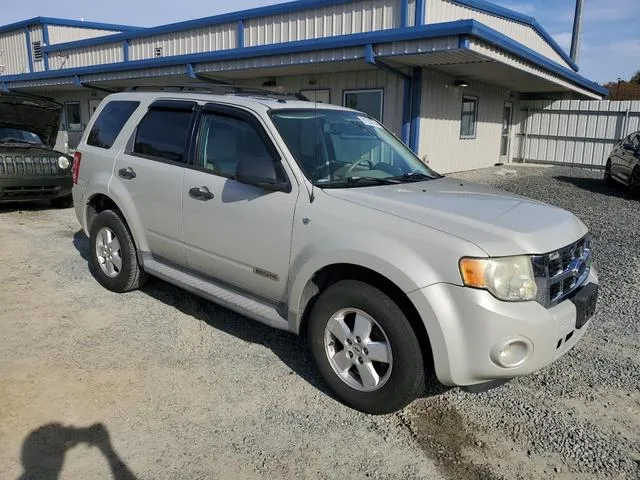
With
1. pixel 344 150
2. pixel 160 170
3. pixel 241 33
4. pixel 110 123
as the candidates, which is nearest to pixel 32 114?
pixel 110 123

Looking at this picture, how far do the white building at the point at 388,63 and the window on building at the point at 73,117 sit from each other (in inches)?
72.1

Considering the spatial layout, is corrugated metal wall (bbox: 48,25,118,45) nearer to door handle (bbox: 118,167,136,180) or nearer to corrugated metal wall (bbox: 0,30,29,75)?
corrugated metal wall (bbox: 0,30,29,75)

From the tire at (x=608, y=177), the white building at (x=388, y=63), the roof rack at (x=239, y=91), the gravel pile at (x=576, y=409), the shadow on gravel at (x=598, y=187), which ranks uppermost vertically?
the white building at (x=388, y=63)

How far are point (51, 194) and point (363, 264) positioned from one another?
26.3 feet

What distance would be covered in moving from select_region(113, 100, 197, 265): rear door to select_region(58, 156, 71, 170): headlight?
198 inches

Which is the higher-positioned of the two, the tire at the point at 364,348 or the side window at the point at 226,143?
the side window at the point at 226,143

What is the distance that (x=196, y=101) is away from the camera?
4391mm

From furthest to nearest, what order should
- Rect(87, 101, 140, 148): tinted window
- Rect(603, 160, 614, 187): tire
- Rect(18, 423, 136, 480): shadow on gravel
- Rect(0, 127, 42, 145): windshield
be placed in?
1. Rect(603, 160, 614, 187): tire
2. Rect(0, 127, 42, 145): windshield
3. Rect(87, 101, 140, 148): tinted window
4. Rect(18, 423, 136, 480): shadow on gravel

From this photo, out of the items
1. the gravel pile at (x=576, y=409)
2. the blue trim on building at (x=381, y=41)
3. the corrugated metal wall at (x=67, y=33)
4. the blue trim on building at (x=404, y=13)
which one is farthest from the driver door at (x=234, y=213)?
the corrugated metal wall at (x=67, y=33)

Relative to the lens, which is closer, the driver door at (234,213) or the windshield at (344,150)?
the driver door at (234,213)

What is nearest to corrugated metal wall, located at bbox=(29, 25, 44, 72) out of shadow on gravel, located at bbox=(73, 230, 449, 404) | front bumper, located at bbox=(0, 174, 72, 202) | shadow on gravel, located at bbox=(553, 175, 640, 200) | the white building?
the white building

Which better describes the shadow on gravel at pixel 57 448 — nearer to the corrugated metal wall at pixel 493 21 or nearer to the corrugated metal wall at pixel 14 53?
the corrugated metal wall at pixel 493 21

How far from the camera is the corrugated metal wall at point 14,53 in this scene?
2572cm

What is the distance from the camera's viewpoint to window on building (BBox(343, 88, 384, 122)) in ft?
43.7
